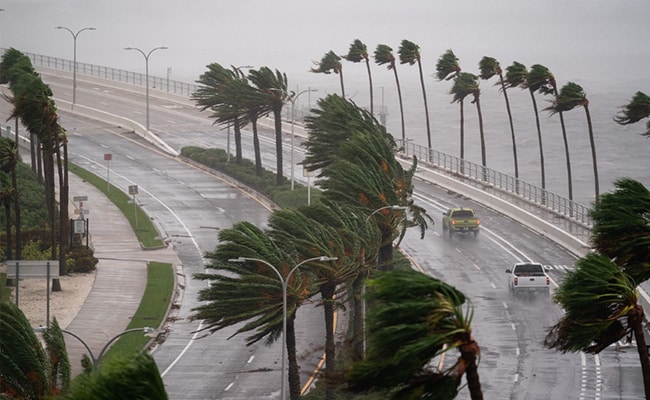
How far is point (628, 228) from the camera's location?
33.1m

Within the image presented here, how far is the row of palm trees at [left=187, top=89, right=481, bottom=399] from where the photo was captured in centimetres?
5156

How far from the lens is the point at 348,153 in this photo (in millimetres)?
67938

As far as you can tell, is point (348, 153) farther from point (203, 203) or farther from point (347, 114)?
point (203, 203)

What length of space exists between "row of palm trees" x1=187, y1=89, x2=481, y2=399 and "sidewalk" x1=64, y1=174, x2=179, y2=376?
9716mm

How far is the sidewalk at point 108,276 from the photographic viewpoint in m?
65.9

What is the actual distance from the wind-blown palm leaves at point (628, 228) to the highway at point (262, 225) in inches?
598

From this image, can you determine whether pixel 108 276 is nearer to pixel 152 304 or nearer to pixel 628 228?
pixel 152 304

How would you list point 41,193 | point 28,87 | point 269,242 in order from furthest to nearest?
point 41,193 → point 28,87 → point 269,242

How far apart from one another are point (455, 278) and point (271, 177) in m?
31.5

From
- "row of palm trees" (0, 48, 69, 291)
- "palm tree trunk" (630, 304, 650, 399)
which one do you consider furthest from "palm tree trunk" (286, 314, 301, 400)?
"row of palm trees" (0, 48, 69, 291)

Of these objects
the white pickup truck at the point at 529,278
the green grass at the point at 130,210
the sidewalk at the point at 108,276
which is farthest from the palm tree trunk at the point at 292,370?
the green grass at the point at 130,210

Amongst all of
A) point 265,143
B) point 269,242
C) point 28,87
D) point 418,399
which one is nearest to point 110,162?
point 265,143

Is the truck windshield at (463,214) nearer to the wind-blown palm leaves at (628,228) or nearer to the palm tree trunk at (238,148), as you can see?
the palm tree trunk at (238,148)

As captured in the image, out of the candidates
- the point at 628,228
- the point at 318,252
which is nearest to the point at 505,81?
the point at 318,252
